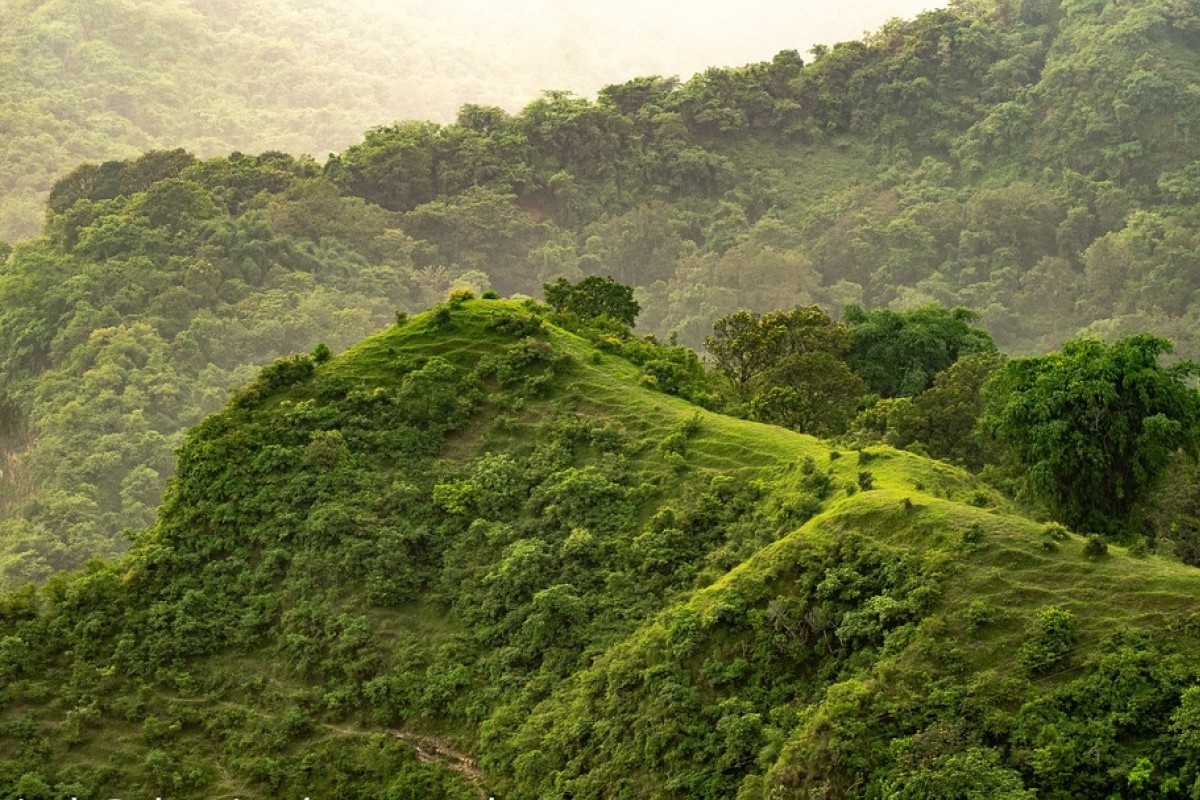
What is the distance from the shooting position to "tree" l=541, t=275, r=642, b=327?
32.8 m

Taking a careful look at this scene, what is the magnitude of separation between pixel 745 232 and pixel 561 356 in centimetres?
5507

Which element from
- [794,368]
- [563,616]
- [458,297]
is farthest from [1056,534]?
[794,368]

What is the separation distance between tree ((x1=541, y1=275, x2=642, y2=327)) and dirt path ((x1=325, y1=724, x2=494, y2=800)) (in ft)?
45.1

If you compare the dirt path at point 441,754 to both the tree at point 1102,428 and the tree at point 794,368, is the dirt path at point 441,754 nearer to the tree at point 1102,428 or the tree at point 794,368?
the tree at point 1102,428

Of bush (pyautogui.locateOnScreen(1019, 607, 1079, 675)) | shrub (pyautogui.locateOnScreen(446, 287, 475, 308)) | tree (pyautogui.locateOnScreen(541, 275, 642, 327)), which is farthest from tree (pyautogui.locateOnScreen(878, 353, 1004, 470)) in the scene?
bush (pyautogui.locateOnScreen(1019, 607, 1079, 675))

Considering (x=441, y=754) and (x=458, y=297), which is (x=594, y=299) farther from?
(x=441, y=754)

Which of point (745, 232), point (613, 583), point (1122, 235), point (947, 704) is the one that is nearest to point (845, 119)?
point (745, 232)

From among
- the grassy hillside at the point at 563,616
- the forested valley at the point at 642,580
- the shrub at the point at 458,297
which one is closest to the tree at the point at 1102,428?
the forested valley at the point at 642,580

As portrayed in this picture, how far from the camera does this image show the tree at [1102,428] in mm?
21484

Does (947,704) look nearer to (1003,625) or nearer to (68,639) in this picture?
(1003,625)

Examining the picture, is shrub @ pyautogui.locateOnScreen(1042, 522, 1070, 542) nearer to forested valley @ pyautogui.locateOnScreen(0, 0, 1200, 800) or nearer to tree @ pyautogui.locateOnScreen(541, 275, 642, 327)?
forested valley @ pyautogui.locateOnScreen(0, 0, 1200, 800)

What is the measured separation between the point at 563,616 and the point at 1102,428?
27.3 ft

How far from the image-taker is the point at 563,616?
2097 cm

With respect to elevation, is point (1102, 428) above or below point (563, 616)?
above
